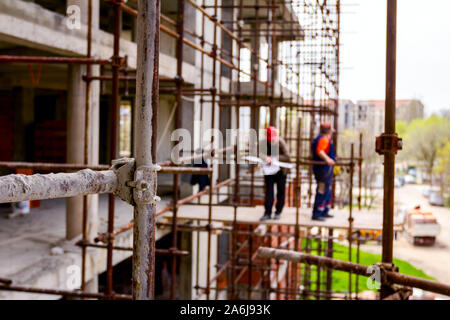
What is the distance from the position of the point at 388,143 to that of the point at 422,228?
26.6 metres

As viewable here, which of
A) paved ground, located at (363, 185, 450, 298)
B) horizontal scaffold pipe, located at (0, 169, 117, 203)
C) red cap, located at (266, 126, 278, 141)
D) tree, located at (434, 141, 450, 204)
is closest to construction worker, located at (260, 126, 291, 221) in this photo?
red cap, located at (266, 126, 278, 141)

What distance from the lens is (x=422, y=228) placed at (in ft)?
89.9

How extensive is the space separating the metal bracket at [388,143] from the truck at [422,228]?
85.6ft

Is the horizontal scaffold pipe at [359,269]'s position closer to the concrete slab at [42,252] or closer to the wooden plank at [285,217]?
the concrete slab at [42,252]

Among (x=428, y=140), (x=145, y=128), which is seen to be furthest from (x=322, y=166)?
(x=428, y=140)

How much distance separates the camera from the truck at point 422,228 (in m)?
27.2

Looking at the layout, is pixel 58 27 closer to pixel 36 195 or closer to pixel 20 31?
pixel 20 31

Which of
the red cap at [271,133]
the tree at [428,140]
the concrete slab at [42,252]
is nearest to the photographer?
the concrete slab at [42,252]

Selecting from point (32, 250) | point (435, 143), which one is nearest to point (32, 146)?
point (32, 250)

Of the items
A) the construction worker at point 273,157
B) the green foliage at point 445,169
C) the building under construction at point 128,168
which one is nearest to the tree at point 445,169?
the green foliage at point 445,169

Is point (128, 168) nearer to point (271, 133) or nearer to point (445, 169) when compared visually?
point (271, 133)

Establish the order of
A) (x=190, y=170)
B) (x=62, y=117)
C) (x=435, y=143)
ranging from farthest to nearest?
(x=435, y=143) → (x=62, y=117) → (x=190, y=170)

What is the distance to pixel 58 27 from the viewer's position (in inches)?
239

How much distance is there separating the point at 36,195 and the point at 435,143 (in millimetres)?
51737
